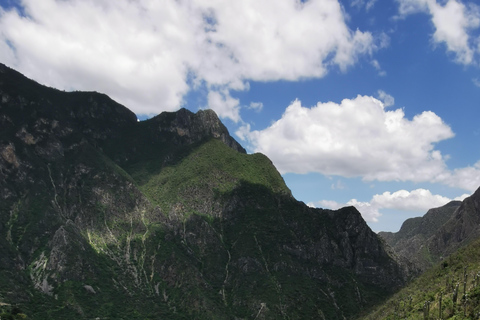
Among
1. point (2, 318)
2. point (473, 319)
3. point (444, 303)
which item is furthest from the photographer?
point (2, 318)

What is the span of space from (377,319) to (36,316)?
174 m

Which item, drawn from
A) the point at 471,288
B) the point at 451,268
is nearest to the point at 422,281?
the point at 451,268

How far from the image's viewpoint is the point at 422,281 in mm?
193500

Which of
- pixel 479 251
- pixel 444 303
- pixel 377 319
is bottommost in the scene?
pixel 377 319

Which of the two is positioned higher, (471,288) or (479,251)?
(479,251)

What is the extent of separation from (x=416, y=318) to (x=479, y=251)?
6812 centimetres

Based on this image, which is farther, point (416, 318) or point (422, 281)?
point (422, 281)

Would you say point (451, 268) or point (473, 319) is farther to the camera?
point (451, 268)

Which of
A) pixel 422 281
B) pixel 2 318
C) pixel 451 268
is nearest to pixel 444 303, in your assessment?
pixel 451 268

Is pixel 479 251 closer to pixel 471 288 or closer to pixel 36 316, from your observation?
pixel 471 288

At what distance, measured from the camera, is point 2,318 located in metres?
166

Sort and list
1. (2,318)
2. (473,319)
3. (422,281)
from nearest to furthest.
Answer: (473,319) < (2,318) < (422,281)

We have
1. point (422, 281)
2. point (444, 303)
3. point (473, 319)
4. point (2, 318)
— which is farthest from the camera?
point (422, 281)

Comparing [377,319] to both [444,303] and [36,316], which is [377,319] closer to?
[444,303]
